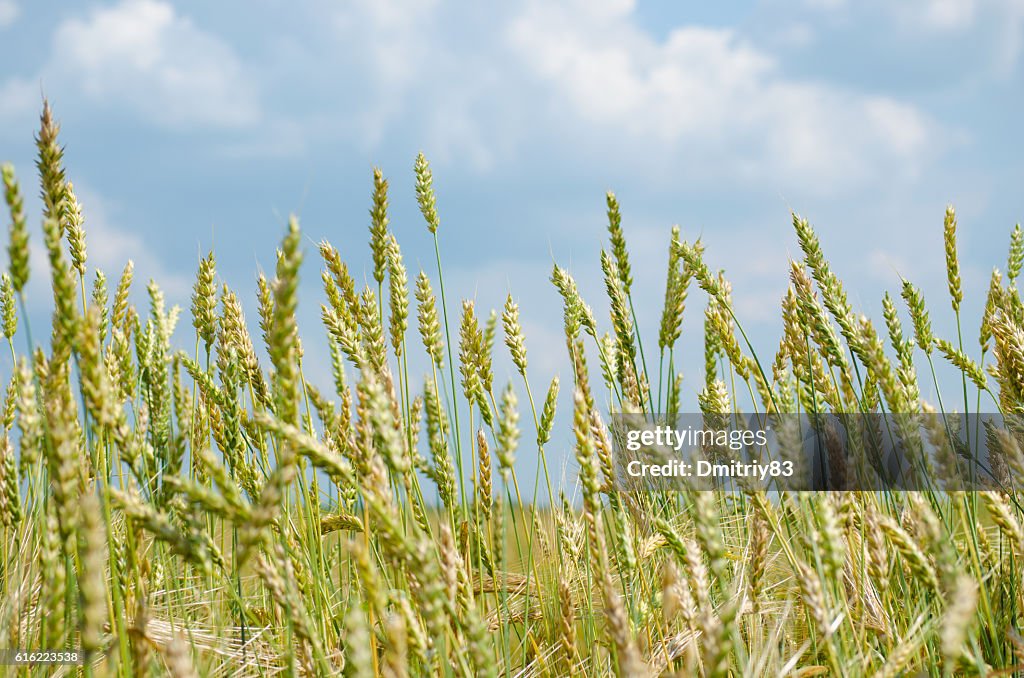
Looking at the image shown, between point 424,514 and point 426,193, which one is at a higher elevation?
point 426,193

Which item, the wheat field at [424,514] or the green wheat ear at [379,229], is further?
the green wheat ear at [379,229]

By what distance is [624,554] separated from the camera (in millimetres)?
1607

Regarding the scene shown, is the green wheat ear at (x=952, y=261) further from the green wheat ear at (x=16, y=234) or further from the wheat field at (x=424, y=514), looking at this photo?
the green wheat ear at (x=16, y=234)

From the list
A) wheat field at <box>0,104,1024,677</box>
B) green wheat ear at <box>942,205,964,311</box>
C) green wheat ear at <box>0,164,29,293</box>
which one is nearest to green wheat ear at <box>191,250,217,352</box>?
wheat field at <box>0,104,1024,677</box>

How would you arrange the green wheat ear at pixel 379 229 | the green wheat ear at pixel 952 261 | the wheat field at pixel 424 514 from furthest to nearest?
the green wheat ear at pixel 952 261 < the green wheat ear at pixel 379 229 < the wheat field at pixel 424 514

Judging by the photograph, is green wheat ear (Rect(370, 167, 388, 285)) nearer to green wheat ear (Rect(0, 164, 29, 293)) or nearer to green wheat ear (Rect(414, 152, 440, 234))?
green wheat ear (Rect(414, 152, 440, 234))

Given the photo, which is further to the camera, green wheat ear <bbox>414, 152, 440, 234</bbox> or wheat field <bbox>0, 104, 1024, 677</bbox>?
green wheat ear <bbox>414, 152, 440, 234</bbox>

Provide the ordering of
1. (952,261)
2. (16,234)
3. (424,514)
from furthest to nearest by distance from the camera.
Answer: (952,261)
(424,514)
(16,234)

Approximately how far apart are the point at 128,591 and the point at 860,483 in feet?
6.67

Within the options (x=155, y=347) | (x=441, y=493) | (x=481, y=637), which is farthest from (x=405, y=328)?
(x=481, y=637)

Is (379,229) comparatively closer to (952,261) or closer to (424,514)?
(424,514)

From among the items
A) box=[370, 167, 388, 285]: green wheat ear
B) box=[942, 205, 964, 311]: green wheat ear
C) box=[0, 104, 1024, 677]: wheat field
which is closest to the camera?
box=[0, 104, 1024, 677]: wheat field

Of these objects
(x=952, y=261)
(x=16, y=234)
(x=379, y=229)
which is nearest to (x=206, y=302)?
(x=379, y=229)

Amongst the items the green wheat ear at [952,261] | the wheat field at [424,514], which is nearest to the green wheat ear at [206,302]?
the wheat field at [424,514]
